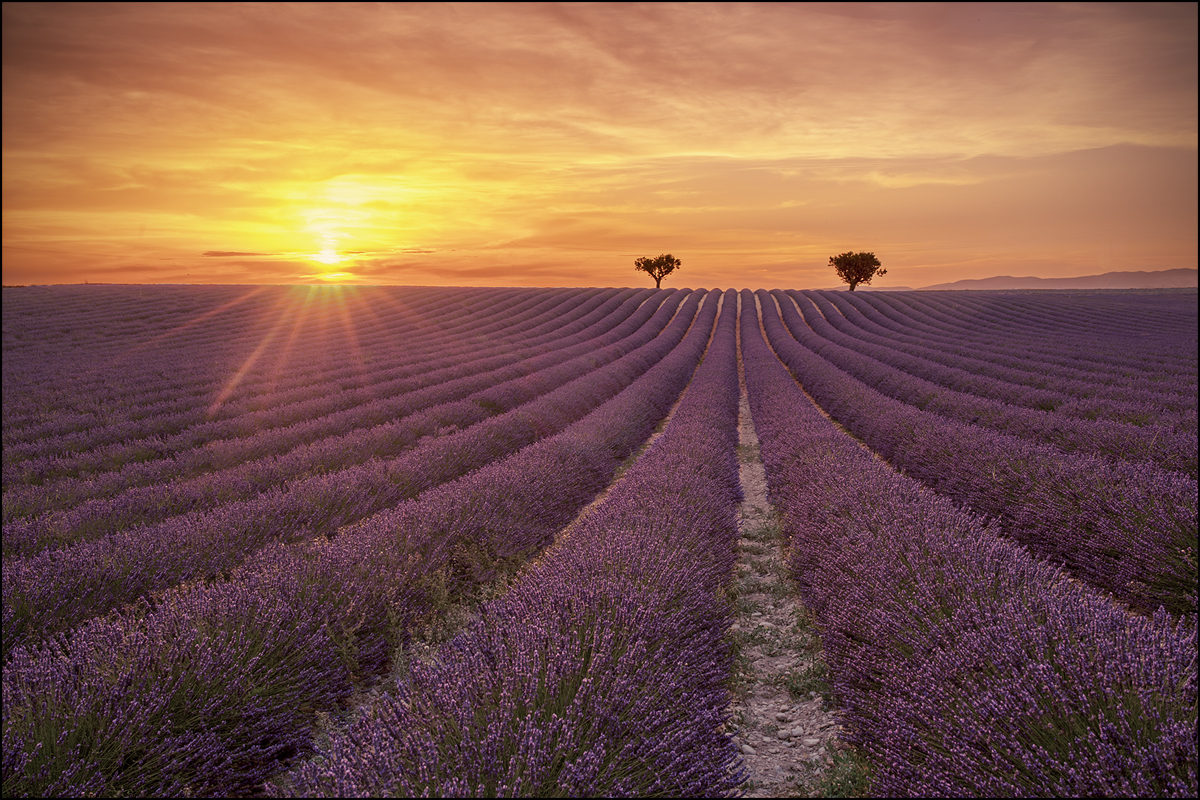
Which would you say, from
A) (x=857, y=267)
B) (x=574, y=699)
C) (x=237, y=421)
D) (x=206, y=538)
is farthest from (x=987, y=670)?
(x=857, y=267)

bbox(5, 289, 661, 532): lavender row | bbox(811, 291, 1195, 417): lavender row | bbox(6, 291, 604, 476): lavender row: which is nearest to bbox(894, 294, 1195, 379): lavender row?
bbox(811, 291, 1195, 417): lavender row

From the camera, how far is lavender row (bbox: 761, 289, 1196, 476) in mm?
5578

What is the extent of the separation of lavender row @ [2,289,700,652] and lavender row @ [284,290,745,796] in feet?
6.42

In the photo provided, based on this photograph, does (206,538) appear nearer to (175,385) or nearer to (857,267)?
(175,385)

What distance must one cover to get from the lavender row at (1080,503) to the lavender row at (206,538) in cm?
528

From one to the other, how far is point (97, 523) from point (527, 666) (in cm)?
448

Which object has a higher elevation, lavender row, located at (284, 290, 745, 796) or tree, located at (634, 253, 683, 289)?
tree, located at (634, 253, 683, 289)

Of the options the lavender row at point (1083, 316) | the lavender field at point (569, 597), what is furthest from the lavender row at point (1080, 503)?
the lavender row at point (1083, 316)

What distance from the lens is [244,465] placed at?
5.73 m

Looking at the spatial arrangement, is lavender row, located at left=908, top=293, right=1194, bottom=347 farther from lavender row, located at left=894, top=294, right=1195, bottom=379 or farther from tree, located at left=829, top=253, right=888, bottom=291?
tree, located at left=829, top=253, right=888, bottom=291

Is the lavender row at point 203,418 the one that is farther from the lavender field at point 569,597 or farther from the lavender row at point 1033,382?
the lavender row at point 1033,382

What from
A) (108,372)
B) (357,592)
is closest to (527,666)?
(357,592)

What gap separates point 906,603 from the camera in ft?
8.24

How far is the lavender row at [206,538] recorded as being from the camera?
302 centimetres
